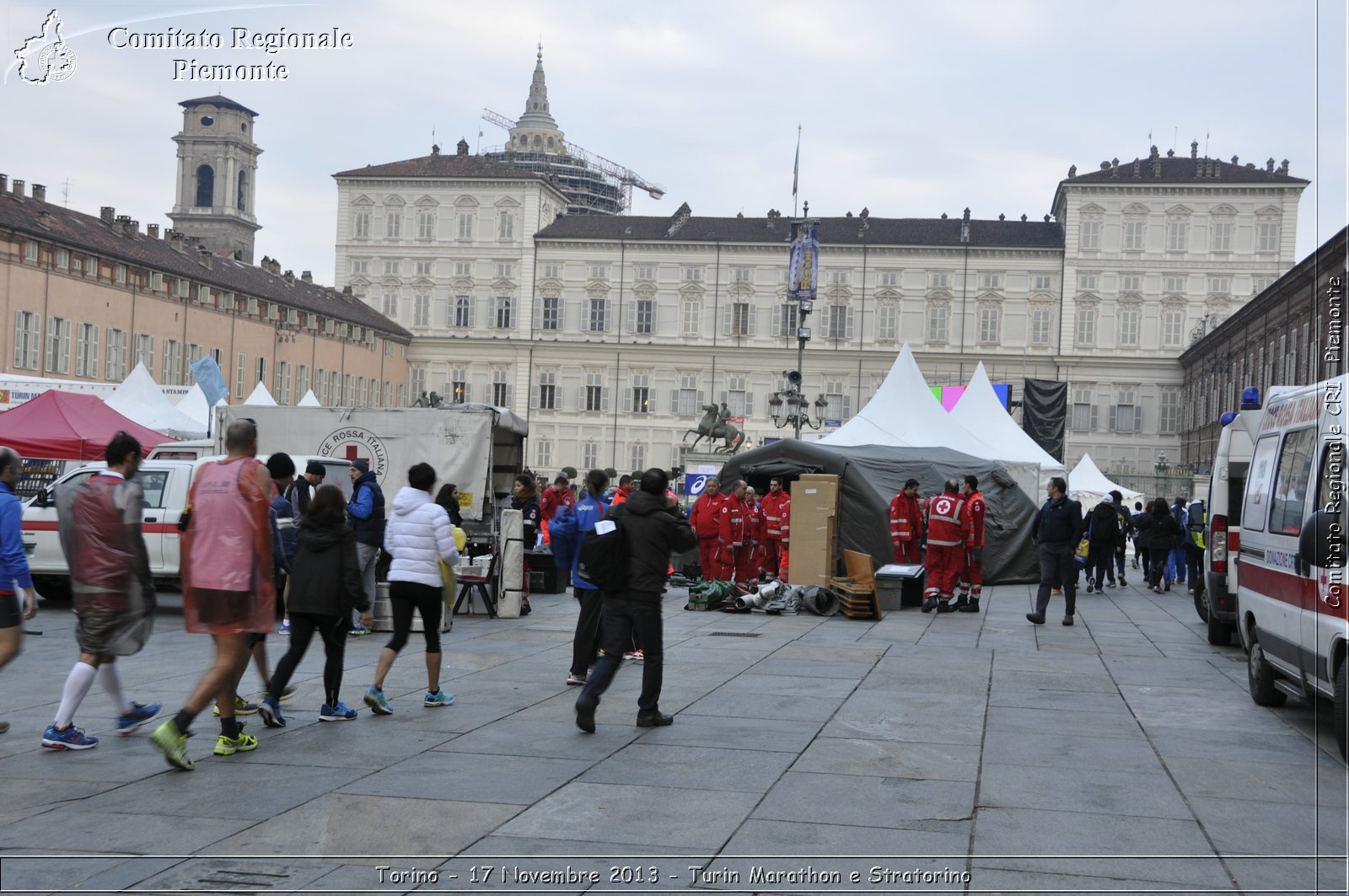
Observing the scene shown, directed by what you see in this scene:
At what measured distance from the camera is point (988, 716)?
10070 mm

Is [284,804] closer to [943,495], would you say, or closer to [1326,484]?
[1326,484]

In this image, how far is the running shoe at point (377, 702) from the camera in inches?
366

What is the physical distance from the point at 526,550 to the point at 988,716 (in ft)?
40.1

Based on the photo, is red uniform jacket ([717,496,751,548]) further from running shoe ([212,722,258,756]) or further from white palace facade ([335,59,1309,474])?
white palace facade ([335,59,1309,474])

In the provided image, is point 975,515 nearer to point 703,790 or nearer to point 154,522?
point 154,522

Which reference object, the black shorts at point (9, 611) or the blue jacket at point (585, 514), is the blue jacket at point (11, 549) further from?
the blue jacket at point (585, 514)

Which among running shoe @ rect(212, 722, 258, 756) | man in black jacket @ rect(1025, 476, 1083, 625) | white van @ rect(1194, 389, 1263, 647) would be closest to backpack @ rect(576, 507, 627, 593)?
running shoe @ rect(212, 722, 258, 756)

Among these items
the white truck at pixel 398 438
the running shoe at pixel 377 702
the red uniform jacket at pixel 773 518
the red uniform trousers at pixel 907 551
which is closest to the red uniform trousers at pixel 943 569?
the red uniform trousers at pixel 907 551

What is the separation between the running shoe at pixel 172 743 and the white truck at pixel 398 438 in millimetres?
11828

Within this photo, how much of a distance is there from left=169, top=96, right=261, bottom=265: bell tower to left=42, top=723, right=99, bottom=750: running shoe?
108 metres

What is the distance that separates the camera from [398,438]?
20484 millimetres

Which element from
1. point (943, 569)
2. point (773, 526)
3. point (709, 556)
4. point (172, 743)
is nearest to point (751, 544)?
point (773, 526)

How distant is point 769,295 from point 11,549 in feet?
237

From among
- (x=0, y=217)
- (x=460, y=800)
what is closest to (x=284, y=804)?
(x=460, y=800)
